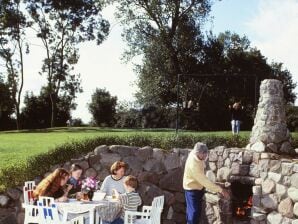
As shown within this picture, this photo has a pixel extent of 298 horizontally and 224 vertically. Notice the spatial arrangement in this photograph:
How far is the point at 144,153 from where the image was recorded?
13.8 meters

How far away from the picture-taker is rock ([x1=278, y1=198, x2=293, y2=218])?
1103 centimetres

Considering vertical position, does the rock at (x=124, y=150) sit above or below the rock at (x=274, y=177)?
above

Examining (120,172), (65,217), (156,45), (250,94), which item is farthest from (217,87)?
(65,217)

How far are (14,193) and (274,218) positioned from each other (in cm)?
Result: 587

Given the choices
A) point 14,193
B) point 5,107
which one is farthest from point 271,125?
point 5,107

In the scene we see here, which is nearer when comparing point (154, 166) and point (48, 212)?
point (48, 212)

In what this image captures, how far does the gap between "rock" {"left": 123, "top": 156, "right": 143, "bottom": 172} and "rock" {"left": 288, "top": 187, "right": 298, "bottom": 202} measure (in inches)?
163

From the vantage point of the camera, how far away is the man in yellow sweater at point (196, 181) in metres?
9.93

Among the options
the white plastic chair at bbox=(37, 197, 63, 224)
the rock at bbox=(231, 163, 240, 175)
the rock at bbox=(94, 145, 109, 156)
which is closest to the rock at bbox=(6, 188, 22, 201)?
the rock at bbox=(94, 145, 109, 156)

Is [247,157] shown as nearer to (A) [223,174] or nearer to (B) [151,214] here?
(A) [223,174]

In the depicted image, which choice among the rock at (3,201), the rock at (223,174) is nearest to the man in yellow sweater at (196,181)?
the rock at (223,174)

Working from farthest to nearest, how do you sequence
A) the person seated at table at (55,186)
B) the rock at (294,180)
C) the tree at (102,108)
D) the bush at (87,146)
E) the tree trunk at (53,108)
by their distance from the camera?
the tree at (102,108)
the tree trunk at (53,108)
the bush at (87,146)
the rock at (294,180)
the person seated at table at (55,186)

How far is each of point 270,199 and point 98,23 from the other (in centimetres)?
2367

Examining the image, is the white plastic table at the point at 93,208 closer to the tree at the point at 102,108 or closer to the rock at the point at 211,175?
the rock at the point at 211,175
